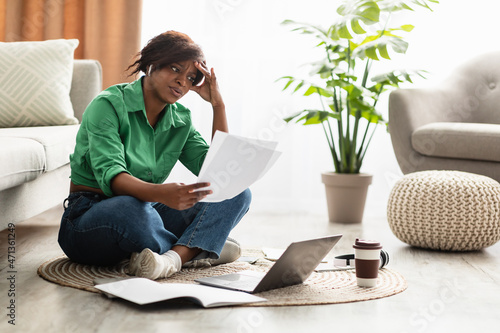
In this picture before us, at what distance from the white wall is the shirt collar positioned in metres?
1.63

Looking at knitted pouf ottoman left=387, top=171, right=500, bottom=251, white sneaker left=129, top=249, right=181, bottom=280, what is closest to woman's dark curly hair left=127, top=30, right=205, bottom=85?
white sneaker left=129, top=249, right=181, bottom=280

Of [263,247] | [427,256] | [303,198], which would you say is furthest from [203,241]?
[303,198]

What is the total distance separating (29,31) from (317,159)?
63.9 inches

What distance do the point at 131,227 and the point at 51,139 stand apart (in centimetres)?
70

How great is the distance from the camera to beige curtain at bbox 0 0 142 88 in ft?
10.8

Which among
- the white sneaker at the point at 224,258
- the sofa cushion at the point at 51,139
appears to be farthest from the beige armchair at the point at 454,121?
the sofa cushion at the point at 51,139

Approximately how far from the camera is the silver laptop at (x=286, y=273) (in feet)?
5.04

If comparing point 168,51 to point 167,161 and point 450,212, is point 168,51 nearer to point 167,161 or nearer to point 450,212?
point 167,161

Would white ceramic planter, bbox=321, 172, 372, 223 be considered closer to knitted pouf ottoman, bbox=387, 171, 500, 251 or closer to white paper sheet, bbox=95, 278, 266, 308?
knitted pouf ottoman, bbox=387, 171, 500, 251

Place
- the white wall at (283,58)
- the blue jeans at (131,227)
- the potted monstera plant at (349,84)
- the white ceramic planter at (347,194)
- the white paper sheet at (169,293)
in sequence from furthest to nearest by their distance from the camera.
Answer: the white wall at (283,58)
the white ceramic planter at (347,194)
the potted monstera plant at (349,84)
the blue jeans at (131,227)
the white paper sheet at (169,293)

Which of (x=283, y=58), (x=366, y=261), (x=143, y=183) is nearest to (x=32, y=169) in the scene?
(x=143, y=183)

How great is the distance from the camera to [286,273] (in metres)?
1.59

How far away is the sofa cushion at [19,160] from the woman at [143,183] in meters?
0.18

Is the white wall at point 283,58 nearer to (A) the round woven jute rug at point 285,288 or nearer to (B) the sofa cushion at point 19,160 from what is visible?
(B) the sofa cushion at point 19,160
